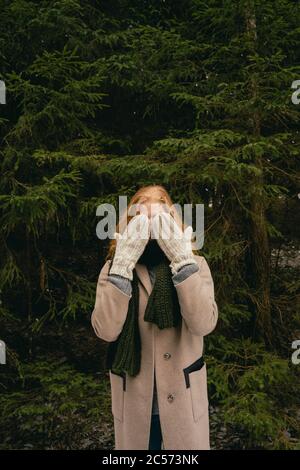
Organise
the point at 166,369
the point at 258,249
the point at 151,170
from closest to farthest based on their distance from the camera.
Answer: the point at 166,369, the point at 151,170, the point at 258,249

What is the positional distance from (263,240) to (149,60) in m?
2.20

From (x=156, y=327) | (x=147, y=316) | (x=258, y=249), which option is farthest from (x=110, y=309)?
(x=258, y=249)

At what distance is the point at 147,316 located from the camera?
246 centimetres

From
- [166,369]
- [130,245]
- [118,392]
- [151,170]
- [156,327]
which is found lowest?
Answer: [118,392]

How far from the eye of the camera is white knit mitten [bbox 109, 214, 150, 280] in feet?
7.99

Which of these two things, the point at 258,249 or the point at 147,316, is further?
the point at 258,249

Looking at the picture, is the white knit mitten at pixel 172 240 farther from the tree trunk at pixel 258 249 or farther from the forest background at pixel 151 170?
the tree trunk at pixel 258 249

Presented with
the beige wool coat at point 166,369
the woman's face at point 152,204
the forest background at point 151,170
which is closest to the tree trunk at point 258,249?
the forest background at point 151,170

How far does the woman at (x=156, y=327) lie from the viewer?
95.6 inches

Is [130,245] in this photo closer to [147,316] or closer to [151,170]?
[147,316]

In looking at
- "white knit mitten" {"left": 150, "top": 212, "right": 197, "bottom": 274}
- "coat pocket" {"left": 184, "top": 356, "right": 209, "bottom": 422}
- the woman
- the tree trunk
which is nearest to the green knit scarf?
the woman

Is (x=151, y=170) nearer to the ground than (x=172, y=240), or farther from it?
farther from it

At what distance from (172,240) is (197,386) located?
2.75 feet

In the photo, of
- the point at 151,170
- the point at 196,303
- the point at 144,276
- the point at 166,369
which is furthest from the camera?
the point at 151,170
